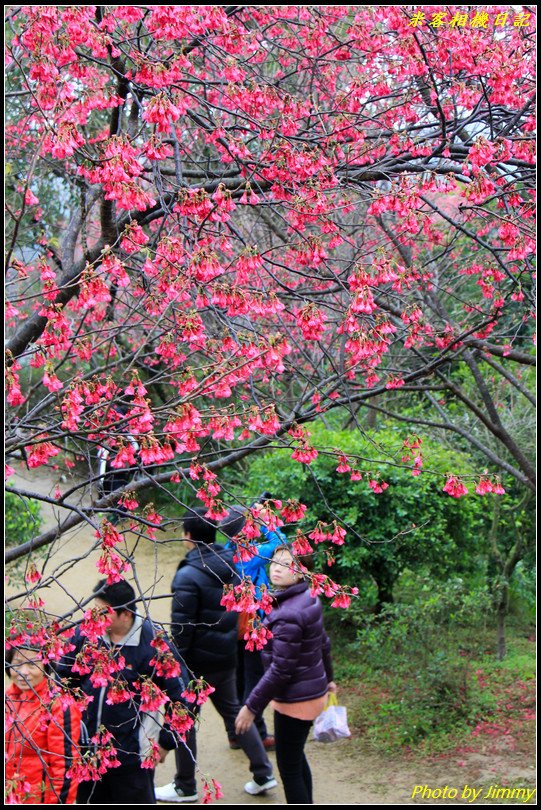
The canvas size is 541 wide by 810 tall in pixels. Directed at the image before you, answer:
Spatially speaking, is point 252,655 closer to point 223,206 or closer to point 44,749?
point 44,749

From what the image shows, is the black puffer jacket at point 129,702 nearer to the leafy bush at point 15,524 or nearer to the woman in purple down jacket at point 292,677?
the woman in purple down jacket at point 292,677

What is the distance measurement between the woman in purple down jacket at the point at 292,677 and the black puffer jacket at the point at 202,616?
54cm

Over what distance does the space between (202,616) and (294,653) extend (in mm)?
799

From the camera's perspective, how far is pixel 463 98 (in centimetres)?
422

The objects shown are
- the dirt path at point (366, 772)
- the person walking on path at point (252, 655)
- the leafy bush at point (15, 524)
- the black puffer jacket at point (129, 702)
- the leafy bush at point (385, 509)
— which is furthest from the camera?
the leafy bush at point (15, 524)

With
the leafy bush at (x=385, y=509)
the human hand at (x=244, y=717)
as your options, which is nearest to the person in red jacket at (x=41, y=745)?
the human hand at (x=244, y=717)

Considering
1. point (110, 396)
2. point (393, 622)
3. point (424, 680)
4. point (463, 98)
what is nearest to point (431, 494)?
point (393, 622)

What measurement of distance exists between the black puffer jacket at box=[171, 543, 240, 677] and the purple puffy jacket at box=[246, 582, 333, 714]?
543 millimetres

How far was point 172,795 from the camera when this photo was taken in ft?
17.1

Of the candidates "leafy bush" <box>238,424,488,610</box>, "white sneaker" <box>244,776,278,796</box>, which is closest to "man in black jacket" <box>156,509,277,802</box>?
"white sneaker" <box>244,776,278,796</box>

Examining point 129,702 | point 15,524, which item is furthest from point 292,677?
point 15,524

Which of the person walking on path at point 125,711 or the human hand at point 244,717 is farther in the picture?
the human hand at point 244,717

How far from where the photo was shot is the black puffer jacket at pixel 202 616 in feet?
15.8

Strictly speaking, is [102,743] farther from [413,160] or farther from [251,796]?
[413,160]
